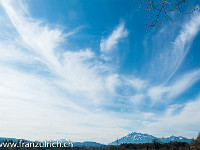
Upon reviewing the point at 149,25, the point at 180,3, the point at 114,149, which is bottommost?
the point at 114,149

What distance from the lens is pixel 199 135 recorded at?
176ft

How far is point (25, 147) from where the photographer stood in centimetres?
13375

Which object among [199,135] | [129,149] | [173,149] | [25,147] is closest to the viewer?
[199,135]

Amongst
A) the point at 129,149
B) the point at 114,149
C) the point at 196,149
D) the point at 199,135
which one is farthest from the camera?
the point at 114,149

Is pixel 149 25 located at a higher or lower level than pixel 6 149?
higher

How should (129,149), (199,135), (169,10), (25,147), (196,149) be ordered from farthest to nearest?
(129,149) < (25,147) < (199,135) < (196,149) < (169,10)

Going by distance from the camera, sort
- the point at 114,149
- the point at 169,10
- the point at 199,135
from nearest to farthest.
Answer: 1. the point at 169,10
2. the point at 199,135
3. the point at 114,149

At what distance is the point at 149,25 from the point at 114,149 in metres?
170

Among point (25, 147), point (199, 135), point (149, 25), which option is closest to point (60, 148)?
point (25, 147)

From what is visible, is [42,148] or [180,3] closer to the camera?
[180,3]

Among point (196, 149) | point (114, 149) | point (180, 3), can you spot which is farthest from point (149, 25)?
point (114, 149)

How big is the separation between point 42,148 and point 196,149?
4865 inches

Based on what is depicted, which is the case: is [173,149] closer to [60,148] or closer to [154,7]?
[60,148]

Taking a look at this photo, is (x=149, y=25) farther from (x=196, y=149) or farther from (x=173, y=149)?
(x=173, y=149)
